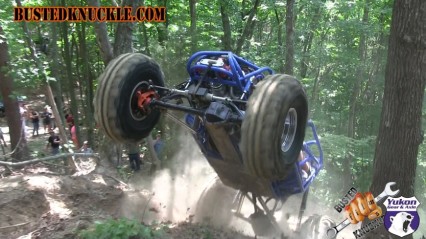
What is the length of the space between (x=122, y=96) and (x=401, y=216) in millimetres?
4006

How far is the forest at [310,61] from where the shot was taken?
17.0ft

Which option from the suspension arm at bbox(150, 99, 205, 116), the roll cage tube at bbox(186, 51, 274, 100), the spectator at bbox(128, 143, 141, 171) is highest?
the roll cage tube at bbox(186, 51, 274, 100)

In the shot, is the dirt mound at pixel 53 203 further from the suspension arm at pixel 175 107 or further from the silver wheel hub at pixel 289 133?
the silver wheel hub at pixel 289 133

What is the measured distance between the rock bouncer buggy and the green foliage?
3.91ft

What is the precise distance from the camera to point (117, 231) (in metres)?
3.95

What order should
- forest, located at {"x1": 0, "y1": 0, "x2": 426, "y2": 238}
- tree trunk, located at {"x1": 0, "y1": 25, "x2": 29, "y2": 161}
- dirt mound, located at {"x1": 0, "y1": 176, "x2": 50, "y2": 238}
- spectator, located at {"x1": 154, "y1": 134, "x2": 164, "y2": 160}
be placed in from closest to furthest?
dirt mound, located at {"x1": 0, "y1": 176, "x2": 50, "y2": 238} → forest, located at {"x1": 0, "y1": 0, "x2": 426, "y2": 238} → tree trunk, located at {"x1": 0, "y1": 25, "x2": 29, "y2": 161} → spectator, located at {"x1": 154, "y1": 134, "x2": 164, "y2": 160}

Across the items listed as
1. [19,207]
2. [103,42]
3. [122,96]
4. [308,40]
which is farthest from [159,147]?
[308,40]

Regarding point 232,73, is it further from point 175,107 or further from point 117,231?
point 117,231

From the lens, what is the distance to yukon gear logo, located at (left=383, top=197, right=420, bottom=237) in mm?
5281

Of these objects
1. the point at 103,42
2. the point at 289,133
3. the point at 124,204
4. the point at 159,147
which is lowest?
the point at 159,147

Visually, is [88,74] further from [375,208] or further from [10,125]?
[375,208]

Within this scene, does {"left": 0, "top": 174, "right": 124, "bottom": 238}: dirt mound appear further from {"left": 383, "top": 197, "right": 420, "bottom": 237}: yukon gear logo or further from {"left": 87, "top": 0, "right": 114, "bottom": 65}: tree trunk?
{"left": 383, "top": 197, "right": 420, "bottom": 237}: yukon gear logo

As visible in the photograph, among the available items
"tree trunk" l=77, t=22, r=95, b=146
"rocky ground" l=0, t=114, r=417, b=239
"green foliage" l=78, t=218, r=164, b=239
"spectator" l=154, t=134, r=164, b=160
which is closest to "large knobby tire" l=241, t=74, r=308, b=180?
"green foliage" l=78, t=218, r=164, b=239

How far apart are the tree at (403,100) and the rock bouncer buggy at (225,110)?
120 centimetres
